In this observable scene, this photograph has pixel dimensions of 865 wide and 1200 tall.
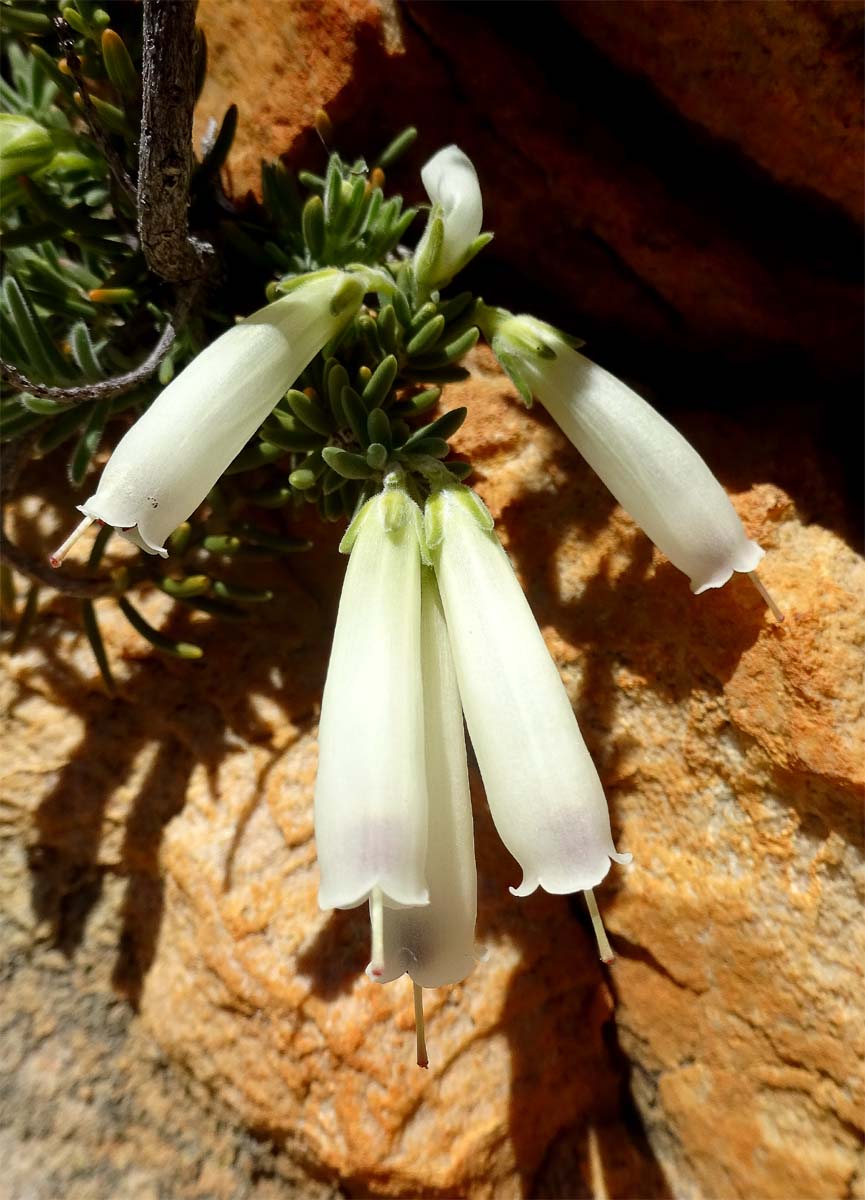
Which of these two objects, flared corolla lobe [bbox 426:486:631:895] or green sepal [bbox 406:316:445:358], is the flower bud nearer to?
green sepal [bbox 406:316:445:358]

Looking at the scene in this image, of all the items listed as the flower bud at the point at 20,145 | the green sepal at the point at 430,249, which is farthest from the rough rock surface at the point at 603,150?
the green sepal at the point at 430,249

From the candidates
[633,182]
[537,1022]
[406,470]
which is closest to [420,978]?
[537,1022]

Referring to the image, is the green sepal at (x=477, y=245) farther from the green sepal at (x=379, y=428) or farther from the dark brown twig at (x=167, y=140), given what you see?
the dark brown twig at (x=167, y=140)

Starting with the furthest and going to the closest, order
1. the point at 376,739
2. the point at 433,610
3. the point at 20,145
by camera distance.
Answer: the point at 20,145
the point at 433,610
the point at 376,739

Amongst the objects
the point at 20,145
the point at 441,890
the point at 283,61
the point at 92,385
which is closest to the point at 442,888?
the point at 441,890

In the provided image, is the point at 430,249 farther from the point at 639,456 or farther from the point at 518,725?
the point at 518,725

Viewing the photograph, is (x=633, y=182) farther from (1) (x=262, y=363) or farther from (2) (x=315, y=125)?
(1) (x=262, y=363)

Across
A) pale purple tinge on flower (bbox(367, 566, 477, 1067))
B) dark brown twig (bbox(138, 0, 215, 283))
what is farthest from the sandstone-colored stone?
Result: pale purple tinge on flower (bbox(367, 566, 477, 1067))
